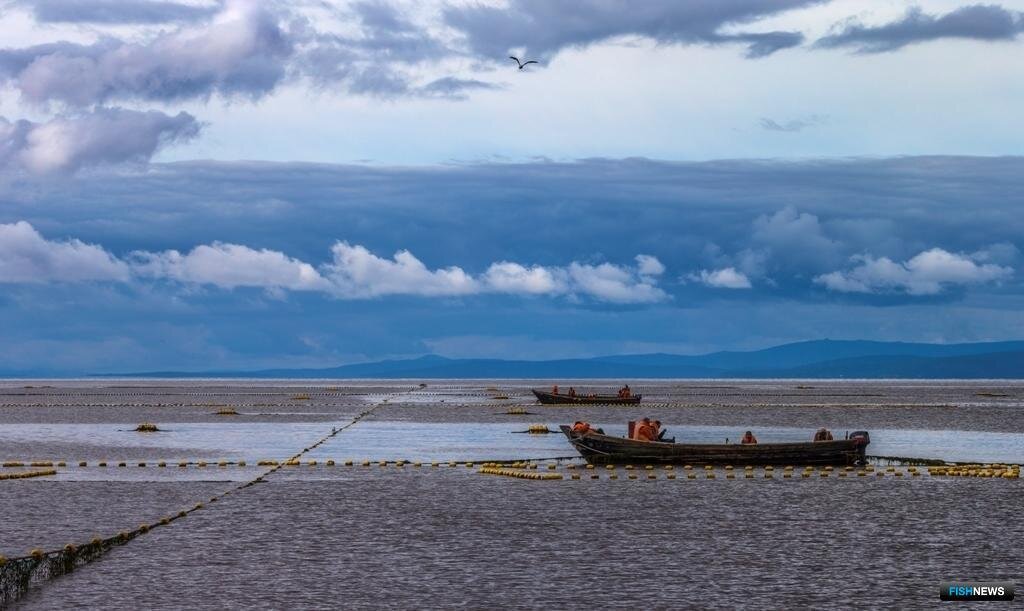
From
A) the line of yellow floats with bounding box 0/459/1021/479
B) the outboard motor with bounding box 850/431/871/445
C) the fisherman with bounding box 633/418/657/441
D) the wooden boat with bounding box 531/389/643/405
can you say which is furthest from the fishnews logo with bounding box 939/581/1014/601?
the wooden boat with bounding box 531/389/643/405

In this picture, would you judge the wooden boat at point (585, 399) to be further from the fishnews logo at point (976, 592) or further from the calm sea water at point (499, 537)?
the fishnews logo at point (976, 592)

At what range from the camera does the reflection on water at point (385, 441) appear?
227ft

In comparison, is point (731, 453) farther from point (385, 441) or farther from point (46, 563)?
point (46, 563)

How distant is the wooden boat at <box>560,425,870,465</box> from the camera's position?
5947 centimetres

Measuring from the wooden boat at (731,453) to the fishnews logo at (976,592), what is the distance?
3065cm

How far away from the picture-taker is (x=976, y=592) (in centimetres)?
2762

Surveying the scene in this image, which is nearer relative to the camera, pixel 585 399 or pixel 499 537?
pixel 499 537

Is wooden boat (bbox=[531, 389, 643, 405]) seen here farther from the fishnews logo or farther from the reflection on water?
the fishnews logo

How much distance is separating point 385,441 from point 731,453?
2809 cm

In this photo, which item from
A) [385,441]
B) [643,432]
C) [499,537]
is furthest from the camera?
[385,441]

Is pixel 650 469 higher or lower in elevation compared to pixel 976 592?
higher

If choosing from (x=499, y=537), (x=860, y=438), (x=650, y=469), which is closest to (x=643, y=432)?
(x=650, y=469)

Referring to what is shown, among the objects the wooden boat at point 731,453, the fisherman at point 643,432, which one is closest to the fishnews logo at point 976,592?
the wooden boat at point 731,453

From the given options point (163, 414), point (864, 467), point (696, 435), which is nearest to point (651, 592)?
point (864, 467)
